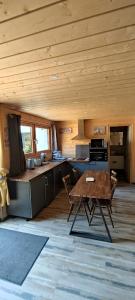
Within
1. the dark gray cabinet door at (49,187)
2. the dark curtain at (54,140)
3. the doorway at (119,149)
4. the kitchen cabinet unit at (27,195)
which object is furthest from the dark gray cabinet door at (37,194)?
the doorway at (119,149)

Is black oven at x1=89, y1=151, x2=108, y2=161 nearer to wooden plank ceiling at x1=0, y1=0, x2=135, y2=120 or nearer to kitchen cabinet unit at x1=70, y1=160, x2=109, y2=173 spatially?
kitchen cabinet unit at x1=70, y1=160, x2=109, y2=173

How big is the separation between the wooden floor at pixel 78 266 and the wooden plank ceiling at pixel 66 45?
7.43 feet

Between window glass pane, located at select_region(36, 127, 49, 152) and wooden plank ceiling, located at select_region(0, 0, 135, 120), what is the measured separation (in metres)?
2.68

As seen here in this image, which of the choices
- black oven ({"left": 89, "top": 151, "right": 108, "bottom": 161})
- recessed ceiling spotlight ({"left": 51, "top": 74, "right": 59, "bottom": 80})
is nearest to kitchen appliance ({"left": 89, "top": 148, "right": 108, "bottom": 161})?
black oven ({"left": 89, "top": 151, "right": 108, "bottom": 161})

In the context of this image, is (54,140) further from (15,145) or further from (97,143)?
(15,145)

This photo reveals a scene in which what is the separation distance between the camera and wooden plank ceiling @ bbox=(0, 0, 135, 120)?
0.94 m

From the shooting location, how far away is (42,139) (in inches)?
213

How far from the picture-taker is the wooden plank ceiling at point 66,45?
3.09 ft

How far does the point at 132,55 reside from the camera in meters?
1.49

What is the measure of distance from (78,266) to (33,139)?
10.9 feet

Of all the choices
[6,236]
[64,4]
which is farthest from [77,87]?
[6,236]

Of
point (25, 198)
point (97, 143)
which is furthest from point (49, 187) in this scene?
point (97, 143)

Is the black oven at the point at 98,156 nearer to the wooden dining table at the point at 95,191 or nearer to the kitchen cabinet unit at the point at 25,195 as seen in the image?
the wooden dining table at the point at 95,191

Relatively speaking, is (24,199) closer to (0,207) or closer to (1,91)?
(0,207)
